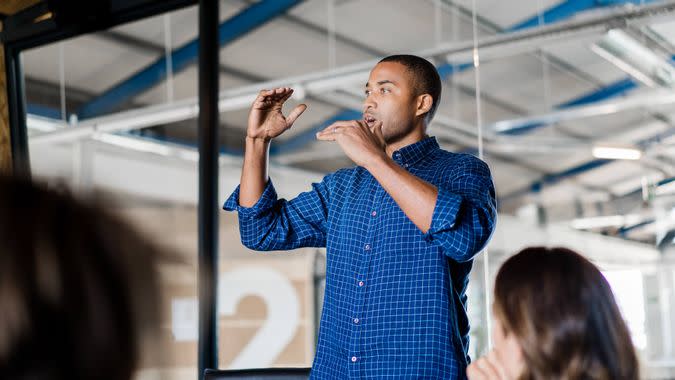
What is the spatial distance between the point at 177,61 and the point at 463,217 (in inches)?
121

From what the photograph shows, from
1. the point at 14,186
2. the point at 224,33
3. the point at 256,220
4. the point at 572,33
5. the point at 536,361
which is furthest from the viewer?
the point at 224,33

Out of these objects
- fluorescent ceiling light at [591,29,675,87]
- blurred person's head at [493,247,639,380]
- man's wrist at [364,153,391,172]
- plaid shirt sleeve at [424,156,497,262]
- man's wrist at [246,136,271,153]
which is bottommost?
blurred person's head at [493,247,639,380]

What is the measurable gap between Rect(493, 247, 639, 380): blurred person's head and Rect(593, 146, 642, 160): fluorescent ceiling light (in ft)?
9.08

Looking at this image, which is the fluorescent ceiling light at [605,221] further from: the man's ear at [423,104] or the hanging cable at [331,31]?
the man's ear at [423,104]

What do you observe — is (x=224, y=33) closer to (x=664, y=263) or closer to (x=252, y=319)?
(x=252, y=319)

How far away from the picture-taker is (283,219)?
6.73 feet

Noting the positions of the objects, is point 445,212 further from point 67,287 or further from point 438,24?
point 438,24

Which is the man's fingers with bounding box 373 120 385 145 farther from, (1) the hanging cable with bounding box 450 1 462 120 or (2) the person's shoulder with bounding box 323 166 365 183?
(1) the hanging cable with bounding box 450 1 462 120

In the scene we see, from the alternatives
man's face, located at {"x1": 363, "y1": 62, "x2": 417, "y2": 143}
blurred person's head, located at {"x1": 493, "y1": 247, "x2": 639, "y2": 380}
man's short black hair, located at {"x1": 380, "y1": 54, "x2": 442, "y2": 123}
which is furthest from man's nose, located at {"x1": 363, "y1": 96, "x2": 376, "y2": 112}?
blurred person's head, located at {"x1": 493, "y1": 247, "x2": 639, "y2": 380}

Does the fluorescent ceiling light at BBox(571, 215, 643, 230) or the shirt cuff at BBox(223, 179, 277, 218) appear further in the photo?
the fluorescent ceiling light at BBox(571, 215, 643, 230)

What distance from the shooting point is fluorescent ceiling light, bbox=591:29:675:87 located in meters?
Result: 3.54

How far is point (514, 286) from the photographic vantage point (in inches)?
48.3

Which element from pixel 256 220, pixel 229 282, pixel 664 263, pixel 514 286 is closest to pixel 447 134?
pixel 664 263

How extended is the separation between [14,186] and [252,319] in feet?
14.2
